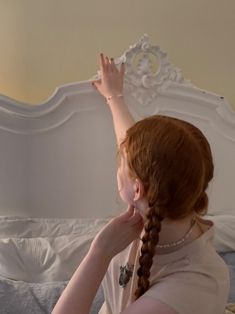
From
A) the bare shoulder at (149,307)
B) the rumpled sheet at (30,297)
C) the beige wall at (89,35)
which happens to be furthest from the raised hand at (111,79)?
the bare shoulder at (149,307)

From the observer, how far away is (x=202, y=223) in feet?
3.53

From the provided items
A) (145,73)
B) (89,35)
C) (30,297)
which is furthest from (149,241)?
(89,35)

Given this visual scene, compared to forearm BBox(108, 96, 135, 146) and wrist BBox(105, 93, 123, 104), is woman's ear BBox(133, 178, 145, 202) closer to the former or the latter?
forearm BBox(108, 96, 135, 146)

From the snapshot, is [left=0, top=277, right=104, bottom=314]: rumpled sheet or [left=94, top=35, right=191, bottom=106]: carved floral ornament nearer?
[left=0, top=277, right=104, bottom=314]: rumpled sheet

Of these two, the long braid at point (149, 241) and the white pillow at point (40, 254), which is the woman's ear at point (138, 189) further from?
the white pillow at point (40, 254)

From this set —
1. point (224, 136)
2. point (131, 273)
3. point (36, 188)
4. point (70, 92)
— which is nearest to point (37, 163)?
point (36, 188)

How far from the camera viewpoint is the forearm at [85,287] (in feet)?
3.28

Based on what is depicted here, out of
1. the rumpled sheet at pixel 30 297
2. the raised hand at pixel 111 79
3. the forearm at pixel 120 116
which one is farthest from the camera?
the raised hand at pixel 111 79

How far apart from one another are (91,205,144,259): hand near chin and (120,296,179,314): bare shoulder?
0.35ft

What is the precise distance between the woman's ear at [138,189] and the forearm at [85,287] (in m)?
0.13

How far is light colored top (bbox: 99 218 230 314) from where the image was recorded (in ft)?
3.17

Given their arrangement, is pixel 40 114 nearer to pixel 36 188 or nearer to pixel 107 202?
pixel 36 188

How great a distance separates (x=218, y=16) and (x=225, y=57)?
158 millimetres

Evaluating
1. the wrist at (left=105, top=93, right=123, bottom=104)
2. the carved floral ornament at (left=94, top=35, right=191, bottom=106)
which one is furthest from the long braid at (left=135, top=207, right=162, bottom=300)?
the carved floral ornament at (left=94, top=35, right=191, bottom=106)
